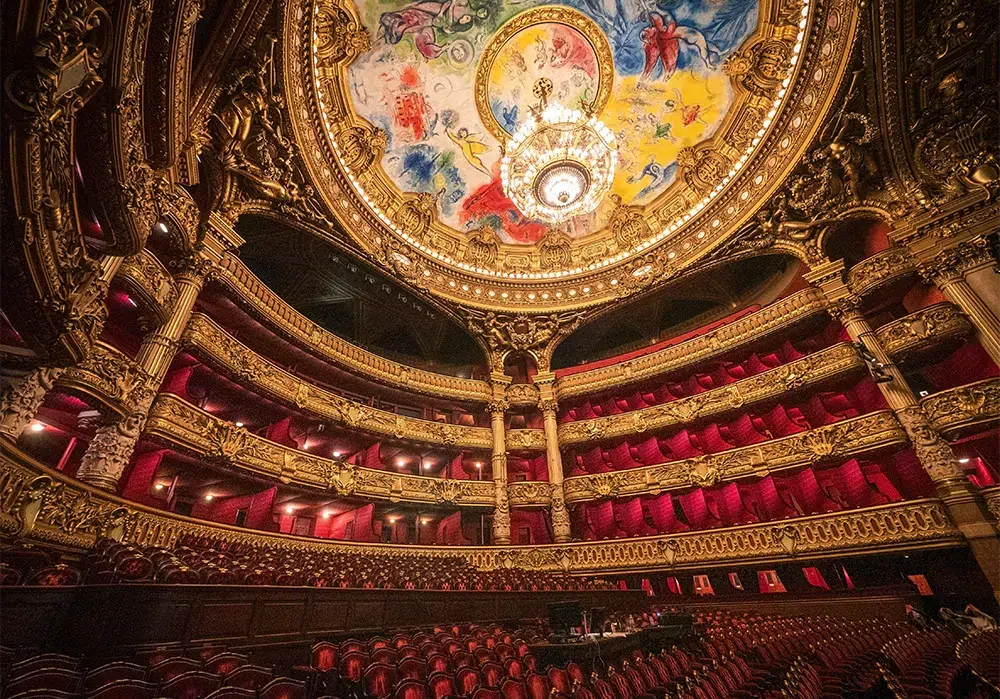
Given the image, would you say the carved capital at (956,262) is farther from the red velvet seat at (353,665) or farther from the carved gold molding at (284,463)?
the red velvet seat at (353,665)

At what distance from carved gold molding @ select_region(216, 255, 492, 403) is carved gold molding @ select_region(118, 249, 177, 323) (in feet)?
4.28

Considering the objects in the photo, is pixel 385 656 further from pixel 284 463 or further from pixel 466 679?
pixel 284 463

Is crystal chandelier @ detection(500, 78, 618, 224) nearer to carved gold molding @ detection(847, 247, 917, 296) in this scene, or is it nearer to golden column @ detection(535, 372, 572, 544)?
golden column @ detection(535, 372, 572, 544)

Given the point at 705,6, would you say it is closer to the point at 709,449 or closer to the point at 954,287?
the point at 954,287

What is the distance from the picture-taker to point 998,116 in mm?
8508

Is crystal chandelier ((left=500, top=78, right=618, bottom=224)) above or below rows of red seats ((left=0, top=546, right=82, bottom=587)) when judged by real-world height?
above

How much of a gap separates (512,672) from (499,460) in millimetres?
9634

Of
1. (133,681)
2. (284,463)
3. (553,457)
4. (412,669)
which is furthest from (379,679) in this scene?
(553,457)

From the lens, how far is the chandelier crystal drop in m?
10.4

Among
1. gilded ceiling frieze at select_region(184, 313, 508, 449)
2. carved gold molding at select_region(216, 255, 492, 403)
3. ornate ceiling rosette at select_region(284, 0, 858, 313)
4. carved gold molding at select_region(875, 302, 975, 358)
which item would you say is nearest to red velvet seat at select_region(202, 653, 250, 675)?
gilded ceiling frieze at select_region(184, 313, 508, 449)

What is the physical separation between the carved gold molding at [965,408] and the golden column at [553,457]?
842 centimetres

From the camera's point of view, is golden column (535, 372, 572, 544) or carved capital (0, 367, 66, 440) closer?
carved capital (0, 367, 66, 440)

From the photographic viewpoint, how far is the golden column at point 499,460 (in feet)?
37.7

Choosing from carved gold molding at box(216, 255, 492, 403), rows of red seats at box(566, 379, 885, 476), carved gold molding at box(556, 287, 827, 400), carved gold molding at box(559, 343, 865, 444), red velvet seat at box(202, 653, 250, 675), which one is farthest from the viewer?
carved gold molding at box(556, 287, 827, 400)
